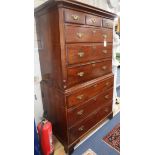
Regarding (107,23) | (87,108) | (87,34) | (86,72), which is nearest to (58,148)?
(87,108)

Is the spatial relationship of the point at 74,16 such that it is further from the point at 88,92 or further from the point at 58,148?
the point at 58,148

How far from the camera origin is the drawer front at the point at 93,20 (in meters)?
1.52

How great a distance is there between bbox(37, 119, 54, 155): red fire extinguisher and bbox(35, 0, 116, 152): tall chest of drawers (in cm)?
17

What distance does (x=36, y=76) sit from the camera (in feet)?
5.97

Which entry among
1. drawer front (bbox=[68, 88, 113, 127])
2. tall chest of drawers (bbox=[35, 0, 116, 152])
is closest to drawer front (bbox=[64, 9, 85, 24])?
tall chest of drawers (bbox=[35, 0, 116, 152])

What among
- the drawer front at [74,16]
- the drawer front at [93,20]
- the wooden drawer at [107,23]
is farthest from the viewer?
the wooden drawer at [107,23]

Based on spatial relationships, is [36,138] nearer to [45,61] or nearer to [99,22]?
[45,61]

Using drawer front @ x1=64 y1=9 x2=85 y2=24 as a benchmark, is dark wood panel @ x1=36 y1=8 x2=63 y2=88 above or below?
below

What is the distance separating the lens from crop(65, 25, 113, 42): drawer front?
1.37 meters

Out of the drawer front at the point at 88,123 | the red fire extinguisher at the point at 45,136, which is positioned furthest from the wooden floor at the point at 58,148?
the drawer front at the point at 88,123

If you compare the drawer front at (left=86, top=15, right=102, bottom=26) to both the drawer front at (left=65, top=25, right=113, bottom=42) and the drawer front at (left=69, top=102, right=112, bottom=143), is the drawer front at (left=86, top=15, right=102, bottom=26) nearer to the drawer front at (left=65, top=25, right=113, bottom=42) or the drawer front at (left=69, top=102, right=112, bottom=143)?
the drawer front at (left=65, top=25, right=113, bottom=42)

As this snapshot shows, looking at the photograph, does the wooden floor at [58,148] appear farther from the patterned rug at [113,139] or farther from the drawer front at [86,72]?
the drawer front at [86,72]

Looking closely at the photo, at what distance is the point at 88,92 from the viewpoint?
171cm
